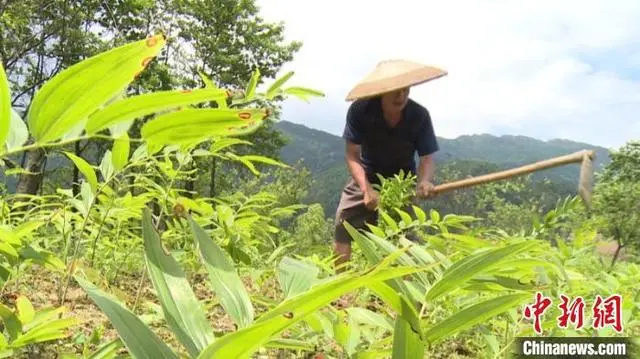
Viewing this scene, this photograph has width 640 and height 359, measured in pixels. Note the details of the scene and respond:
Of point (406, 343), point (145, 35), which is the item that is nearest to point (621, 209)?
point (145, 35)

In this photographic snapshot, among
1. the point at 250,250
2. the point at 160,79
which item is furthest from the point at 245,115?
the point at 160,79

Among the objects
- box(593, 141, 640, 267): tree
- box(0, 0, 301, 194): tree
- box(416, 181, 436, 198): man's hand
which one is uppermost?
box(0, 0, 301, 194): tree

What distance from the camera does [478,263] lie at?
1.97 ft

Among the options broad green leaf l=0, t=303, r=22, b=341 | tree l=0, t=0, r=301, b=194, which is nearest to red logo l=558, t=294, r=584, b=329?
broad green leaf l=0, t=303, r=22, b=341

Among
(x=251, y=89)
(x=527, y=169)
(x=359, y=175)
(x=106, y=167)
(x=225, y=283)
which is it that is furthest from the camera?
(x=359, y=175)

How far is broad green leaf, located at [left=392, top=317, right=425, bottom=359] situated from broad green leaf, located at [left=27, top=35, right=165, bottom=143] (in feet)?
1.00

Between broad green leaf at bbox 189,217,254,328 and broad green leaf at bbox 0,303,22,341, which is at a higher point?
broad green leaf at bbox 189,217,254,328

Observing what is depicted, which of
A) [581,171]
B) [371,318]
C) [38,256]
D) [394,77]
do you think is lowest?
[371,318]

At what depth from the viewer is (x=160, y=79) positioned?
21125 millimetres

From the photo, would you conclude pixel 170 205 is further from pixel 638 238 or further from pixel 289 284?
pixel 638 238

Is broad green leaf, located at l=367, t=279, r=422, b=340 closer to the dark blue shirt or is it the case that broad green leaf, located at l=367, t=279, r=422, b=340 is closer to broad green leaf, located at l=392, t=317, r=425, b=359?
broad green leaf, located at l=392, t=317, r=425, b=359

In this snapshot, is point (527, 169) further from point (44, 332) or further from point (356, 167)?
point (356, 167)

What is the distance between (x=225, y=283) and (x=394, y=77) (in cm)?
314

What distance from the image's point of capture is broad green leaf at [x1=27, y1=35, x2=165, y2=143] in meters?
0.46
